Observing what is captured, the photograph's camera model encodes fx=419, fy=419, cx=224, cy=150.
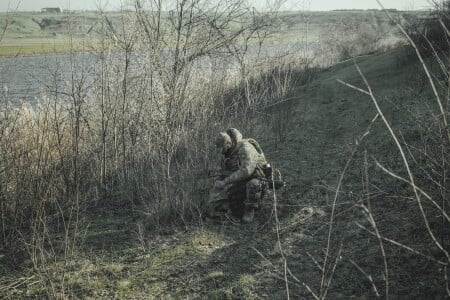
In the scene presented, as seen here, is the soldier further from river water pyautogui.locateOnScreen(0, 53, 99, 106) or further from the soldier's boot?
river water pyautogui.locateOnScreen(0, 53, 99, 106)

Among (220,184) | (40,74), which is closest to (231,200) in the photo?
(220,184)

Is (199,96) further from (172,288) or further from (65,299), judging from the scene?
(65,299)

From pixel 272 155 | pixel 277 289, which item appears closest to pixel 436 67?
pixel 272 155

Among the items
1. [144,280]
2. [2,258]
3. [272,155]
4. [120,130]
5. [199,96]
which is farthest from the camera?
[272,155]

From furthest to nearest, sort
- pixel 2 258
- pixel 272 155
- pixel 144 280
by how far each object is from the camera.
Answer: pixel 272 155 < pixel 2 258 < pixel 144 280

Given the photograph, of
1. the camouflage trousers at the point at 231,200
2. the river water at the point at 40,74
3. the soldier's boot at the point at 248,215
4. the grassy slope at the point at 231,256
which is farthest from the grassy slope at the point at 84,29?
the soldier's boot at the point at 248,215

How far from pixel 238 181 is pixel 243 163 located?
240mm

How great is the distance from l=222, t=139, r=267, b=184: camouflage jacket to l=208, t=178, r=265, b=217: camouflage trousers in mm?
160

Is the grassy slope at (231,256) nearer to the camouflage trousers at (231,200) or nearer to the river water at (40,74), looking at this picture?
the camouflage trousers at (231,200)

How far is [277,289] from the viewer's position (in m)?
3.74

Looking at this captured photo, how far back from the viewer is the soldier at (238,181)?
494cm

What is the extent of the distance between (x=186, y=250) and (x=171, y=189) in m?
1.07

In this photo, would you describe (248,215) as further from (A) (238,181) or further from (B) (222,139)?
(B) (222,139)

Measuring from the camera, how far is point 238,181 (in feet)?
16.5
